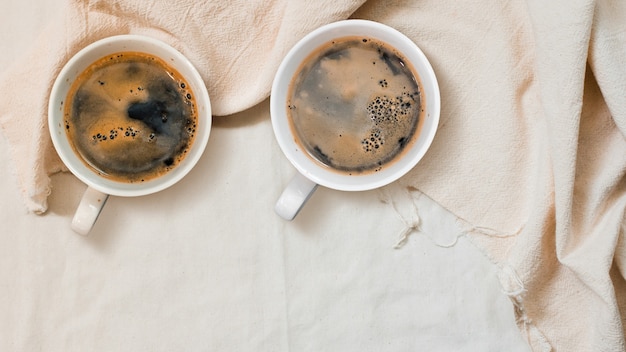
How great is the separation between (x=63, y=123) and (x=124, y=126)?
0.08m

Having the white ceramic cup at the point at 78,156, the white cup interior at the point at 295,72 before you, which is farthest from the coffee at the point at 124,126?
the white cup interior at the point at 295,72

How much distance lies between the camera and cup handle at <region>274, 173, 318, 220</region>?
2.78 feet

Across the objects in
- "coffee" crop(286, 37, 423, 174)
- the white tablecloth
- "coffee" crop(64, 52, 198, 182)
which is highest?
"coffee" crop(286, 37, 423, 174)

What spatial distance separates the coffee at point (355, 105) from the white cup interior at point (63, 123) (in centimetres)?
13

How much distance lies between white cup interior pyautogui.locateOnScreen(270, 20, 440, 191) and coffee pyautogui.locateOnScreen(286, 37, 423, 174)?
1 centimetres

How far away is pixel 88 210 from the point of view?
843 millimetres

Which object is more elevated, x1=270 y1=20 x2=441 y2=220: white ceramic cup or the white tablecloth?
x1=270 y1=20 x2=441 y2=220: white ceramic cup

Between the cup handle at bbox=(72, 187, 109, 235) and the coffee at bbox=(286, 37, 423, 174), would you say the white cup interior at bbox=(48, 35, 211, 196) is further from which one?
the coffee at bbox=(286, 37, 423, 174)

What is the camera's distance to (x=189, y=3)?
863 millimetres

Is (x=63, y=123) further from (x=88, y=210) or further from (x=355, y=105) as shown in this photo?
(x=355, y=105)

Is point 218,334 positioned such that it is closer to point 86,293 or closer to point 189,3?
point 86,293

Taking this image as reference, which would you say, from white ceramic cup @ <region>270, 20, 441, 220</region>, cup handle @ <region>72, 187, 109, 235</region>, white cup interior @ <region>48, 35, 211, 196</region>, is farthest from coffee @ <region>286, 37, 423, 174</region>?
cup handle @ <region>72, 187, 109, 235</region>

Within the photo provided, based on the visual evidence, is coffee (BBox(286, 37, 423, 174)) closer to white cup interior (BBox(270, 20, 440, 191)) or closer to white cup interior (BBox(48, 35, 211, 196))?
white cup interior (BBox(270, 20, 440, 191))

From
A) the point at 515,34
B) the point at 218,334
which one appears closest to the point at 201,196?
the point at 218,334
